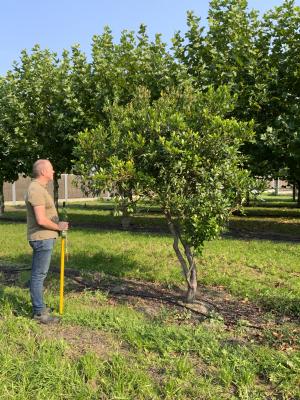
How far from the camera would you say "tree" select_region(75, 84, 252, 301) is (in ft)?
18.1

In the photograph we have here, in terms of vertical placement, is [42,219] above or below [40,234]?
above

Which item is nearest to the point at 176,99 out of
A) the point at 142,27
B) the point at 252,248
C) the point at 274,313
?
the point at 274,313

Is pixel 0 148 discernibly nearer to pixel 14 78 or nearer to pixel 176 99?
pixel 14 78

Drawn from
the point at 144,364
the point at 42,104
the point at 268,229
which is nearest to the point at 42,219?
the point at 144,364

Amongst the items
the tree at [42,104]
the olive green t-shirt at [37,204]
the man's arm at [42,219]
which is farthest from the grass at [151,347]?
the tree at [42,104]

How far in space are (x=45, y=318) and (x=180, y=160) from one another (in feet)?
7.70

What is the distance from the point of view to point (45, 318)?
17.1 ft

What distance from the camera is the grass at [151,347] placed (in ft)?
12.2

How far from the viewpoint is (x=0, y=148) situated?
17.2 metres

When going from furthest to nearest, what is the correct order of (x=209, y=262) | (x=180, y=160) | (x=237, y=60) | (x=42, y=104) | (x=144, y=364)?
(x=42, y=104)
(x=237, y=60)
(x=209, y=262)
(x=180, y=160)
(x=144, y=364)

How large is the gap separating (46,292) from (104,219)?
11.1m

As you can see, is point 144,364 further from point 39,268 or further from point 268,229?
point 268,229

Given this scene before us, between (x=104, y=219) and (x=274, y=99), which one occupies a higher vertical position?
(x=274, y=99)

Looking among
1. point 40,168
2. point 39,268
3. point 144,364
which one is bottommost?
point 144,364
